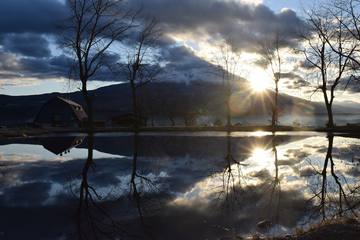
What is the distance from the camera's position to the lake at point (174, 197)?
8992mm

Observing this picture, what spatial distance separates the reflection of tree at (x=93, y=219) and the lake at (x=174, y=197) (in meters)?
0.02

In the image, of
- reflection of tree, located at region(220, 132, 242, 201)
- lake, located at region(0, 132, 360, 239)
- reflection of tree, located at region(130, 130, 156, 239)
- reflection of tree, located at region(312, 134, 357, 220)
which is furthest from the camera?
reflection of tree, located at region(220, 132, 242, 201)

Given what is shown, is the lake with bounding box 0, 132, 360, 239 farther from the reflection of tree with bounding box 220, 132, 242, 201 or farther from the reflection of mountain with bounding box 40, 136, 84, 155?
the reflection of mountain with bounding box 40, 136, 84, 155

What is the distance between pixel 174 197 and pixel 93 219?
3.07 metres

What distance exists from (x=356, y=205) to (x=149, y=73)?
50233 millimetres

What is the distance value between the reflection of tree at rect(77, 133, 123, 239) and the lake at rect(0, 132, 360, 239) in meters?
0.02

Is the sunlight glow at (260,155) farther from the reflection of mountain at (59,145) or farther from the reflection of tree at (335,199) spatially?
the reflection of mountain at (59,145)

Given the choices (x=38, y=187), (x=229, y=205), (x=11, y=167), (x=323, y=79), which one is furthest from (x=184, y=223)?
(x=323, y=79)

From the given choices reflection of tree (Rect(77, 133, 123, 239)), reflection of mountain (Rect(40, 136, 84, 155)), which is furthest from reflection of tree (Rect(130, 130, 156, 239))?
reflection of mountain (Rect(40, 136, 84, 155))

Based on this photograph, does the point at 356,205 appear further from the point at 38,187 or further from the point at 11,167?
the point at 11,167

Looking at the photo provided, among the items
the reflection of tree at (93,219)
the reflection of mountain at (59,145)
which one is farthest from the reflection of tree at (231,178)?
the reflection of mountain at (59,145)

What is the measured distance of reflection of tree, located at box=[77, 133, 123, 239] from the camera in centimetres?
859

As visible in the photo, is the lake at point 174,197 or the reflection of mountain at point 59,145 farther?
the reflection of mountain at point 59,145

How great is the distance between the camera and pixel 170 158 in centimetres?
2242
